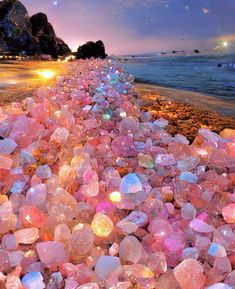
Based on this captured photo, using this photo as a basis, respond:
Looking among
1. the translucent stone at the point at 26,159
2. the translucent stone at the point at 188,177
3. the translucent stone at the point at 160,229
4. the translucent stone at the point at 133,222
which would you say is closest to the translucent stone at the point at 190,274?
the translucent stone at the point at 160,229

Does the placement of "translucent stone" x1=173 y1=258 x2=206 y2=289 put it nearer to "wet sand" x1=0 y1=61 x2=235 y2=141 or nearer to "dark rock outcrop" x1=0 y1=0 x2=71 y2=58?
"wet sand" x1=0 y1=61 x2=235 y2=141

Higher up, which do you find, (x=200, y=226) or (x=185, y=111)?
(x=185, y=111)

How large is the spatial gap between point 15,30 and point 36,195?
38.0 metres

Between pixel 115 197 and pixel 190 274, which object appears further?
pixel 115 197

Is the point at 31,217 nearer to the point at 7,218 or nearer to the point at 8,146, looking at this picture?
the point at 7,218

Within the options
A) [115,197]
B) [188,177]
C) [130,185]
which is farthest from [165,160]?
[115,197]

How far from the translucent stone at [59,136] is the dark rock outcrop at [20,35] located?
112 ft

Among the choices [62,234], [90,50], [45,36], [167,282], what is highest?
[45,36]

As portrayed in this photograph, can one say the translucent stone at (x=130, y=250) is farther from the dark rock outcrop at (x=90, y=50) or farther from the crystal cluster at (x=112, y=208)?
the dark rock outcrop at (x=90, y=50)

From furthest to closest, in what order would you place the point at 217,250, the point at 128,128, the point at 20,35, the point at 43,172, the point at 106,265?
the point at 20,35, the point at 128,128, the point at 43,172, the point at 217,250, the point at 106,265

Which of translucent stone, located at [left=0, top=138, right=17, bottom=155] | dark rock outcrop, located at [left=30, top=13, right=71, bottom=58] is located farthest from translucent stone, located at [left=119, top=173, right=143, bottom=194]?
dark rock outcrop, located at [left=30, top=13, right=71, bottom=58]

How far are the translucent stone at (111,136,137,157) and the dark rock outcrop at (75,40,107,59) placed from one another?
35950 mm

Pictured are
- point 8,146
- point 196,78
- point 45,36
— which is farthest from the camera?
point 45,36

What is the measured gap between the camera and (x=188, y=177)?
2029 millimetres
